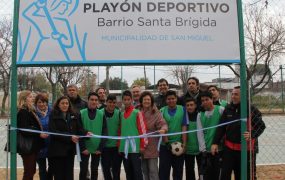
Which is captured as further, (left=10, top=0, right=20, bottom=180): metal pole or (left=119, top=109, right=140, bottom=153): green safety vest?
(left=119, top=109, right=140, bottom=153): green safety vest

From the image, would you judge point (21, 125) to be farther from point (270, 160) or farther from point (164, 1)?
point (270, 160)

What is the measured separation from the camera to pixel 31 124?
206 inches

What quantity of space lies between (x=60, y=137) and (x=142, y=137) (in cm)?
113

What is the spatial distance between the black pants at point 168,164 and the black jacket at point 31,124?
1770mm

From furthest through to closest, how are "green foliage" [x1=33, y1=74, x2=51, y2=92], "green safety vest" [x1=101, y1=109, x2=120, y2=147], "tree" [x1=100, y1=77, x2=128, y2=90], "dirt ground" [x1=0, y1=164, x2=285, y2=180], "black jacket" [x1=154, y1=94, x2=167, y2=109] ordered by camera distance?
"green foliage" [x1=33, y1=74, x2=51, y2=92], "tree" [x1=100, y1=77, x2=128, y2=90], "dirt ground" [x1=0, y1=164, x2=285, y2=180], "black jacket" [x1=154, y1=94, x2=167, y2=109], "green safety vest" [x1=101, y1=109, x2=120, y2=147]

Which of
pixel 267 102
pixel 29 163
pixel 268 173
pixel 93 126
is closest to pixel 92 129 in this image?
pixel 93 126

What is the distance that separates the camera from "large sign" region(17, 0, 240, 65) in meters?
4.58

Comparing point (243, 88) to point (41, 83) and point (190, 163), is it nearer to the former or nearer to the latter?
point (190, 163)

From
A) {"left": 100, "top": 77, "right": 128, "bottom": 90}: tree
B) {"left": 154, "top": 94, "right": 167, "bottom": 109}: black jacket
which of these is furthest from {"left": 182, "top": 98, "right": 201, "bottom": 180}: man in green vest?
{"left": 100, "top": 77, "right": 128, "bottom": 90}: tree

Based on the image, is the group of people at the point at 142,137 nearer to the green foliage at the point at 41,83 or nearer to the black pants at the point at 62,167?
the black pants at the point at 62,167

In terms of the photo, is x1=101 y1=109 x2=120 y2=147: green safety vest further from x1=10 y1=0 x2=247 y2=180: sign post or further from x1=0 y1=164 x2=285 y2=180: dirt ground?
x1=0 y1=164 x2=285 y2=180: dirt ground

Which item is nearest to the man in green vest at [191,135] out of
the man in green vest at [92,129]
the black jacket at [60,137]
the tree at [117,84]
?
the man in green vest at [92,129]

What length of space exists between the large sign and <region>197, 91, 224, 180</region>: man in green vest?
3.22 ft

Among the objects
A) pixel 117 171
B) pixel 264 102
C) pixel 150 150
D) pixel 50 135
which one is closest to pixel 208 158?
pixel 150 150
